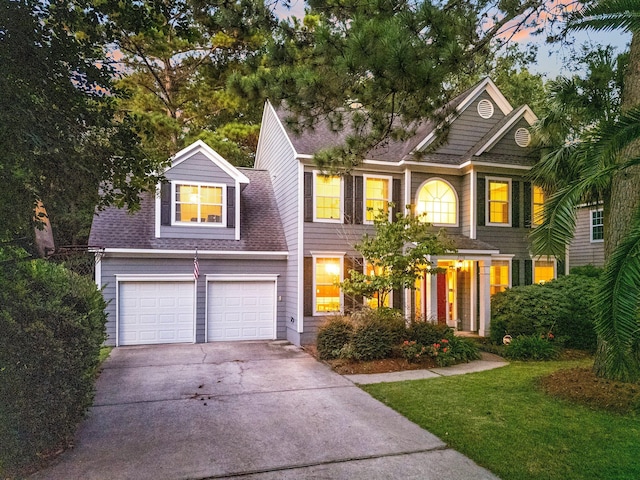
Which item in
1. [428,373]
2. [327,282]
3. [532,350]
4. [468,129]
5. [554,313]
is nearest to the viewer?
[428,373]

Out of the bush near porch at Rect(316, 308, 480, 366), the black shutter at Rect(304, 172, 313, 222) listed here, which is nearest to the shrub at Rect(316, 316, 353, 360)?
the bush near porch at Rect(316, 308, 480, 366)

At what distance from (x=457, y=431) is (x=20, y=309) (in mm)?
5173

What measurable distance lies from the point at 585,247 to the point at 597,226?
1.01 m

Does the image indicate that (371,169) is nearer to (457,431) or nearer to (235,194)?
(235,194)

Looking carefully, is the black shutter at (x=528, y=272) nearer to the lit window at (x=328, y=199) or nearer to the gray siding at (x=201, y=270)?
the lit window at (x=328, y=199)

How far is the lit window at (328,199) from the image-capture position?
11969 mm

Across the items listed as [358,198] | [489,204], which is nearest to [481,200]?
[489,204]

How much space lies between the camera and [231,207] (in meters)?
12.8

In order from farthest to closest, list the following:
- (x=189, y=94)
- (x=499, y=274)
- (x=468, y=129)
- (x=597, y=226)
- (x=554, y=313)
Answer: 1. (x=189, y=94)
2. (x=597, y=226)
3. (x=468, y=129)
4. (x=499, y=274)
5. (x=554, y=313)

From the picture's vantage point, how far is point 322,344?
9.70 m

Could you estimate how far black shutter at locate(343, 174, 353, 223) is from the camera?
12.1 m

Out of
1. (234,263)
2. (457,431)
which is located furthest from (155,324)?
(457,431)

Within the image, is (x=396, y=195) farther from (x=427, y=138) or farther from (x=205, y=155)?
(x=205, y=155)

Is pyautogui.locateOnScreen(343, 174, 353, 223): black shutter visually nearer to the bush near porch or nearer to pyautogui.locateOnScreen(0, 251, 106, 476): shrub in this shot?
the bush near porch
